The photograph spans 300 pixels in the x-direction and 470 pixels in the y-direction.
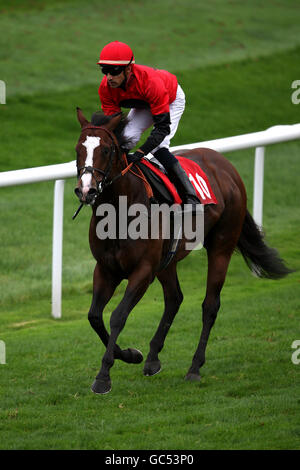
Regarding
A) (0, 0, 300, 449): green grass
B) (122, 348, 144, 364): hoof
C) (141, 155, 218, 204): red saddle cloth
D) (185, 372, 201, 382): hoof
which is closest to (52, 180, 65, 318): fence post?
(0, 0, 300, 449): green grass

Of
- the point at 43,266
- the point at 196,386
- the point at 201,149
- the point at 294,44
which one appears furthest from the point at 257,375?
the point at 294,44

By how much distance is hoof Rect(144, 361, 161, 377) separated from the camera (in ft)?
18.5

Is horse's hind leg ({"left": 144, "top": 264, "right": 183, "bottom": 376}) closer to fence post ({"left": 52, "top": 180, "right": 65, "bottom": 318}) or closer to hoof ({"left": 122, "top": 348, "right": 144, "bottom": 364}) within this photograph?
hoof ({"left": 122, "top": 348, "right": 144, "bottom": 364})

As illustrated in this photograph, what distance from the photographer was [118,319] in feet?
16.6

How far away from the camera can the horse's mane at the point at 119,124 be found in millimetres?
4889

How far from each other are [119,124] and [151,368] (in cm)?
161

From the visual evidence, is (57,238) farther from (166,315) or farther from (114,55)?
(114,55)

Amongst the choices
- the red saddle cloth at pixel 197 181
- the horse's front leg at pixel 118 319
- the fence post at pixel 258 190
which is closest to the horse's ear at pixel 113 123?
the red saddle cloth at pixel 197 181

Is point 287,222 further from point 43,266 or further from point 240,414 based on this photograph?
point 240,414

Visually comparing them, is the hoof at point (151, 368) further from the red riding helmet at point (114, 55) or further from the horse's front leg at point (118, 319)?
the red riding helmet at point (114, 55)

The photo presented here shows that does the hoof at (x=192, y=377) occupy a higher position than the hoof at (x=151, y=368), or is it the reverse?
the hoof at (x=192, y=377)

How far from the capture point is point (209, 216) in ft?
19.2

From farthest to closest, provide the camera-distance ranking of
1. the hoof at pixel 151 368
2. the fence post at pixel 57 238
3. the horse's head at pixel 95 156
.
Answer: the fence post at pixel 57 238
the hoof at pixel 151 368
the horse's head at pixel 95 156
